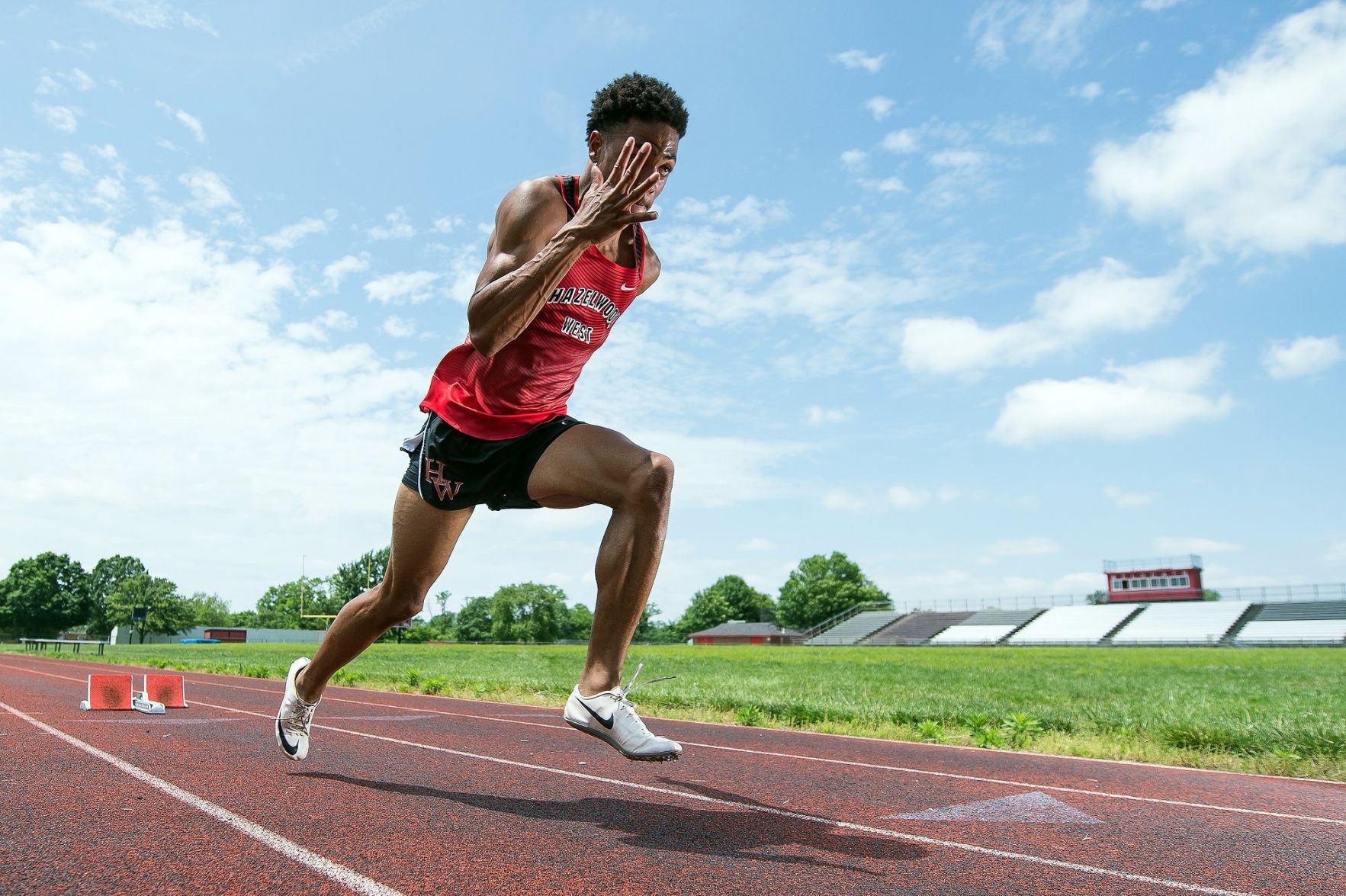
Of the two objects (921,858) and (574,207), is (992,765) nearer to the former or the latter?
(921,858)

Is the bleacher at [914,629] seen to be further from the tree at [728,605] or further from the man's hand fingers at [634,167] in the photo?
the man's hand fingers at [634,167]

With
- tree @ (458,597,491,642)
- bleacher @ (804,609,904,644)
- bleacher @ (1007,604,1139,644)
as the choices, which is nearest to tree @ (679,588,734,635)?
tree @ (458,597,491,642)

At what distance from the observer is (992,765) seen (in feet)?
19.7

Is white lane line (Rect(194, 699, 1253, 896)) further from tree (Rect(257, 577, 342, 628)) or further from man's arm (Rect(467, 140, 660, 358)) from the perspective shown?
tree (Rect(257, 577, 342, 628))

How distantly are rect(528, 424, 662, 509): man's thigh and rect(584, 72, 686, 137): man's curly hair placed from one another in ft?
3.88

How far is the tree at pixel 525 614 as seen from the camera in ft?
339

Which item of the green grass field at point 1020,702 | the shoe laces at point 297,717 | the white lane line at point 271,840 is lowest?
the green grass field at point 1020,702

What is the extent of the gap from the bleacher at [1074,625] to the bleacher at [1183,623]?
3.54 feet

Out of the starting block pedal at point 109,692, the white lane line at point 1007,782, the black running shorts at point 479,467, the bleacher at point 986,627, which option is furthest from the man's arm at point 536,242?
the bleacher at point 986,627

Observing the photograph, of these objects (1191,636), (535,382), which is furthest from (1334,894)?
(1191,636)

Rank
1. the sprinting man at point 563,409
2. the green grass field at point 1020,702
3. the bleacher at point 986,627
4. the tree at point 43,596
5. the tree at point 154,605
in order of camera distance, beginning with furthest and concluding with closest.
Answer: the tree at point 43,596 < the tree at point 154,605 < the bleacher at point 986,627 < the green grass field at point 1020,702 < the sprinting man at point 563,409

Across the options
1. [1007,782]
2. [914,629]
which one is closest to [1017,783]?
[1007,782]

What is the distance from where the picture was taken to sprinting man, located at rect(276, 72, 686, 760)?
321 cm

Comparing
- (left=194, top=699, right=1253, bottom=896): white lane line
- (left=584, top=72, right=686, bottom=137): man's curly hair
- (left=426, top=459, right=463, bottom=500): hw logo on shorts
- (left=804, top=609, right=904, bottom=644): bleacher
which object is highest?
(left=584, top=72, right=686, bottom=137): man's curly hair
